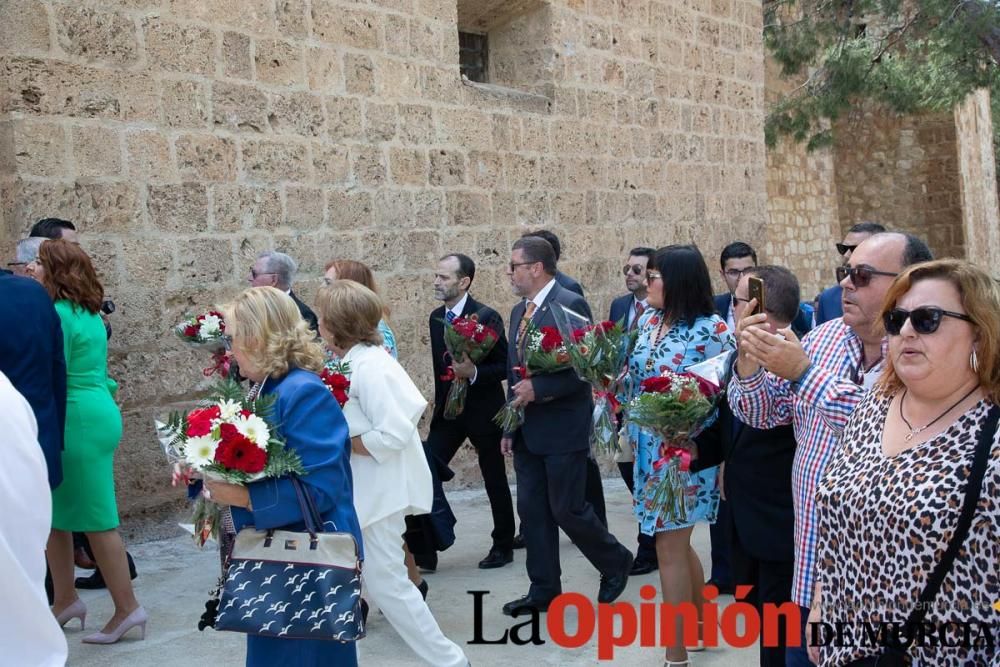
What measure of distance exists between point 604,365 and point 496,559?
213cm

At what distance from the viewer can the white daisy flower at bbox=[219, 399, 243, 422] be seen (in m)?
3.51

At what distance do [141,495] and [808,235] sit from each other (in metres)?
13.0

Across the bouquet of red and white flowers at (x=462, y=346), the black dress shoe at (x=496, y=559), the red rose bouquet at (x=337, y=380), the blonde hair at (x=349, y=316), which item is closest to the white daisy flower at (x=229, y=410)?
the red rose bouquet at (x=337, y=380)

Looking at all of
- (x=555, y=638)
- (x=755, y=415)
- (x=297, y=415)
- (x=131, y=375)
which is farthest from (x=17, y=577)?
(x=131, y=375)

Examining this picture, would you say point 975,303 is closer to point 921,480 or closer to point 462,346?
point 921,480

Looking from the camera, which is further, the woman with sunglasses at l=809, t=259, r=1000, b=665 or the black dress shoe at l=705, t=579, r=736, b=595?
the black dress shoe at l=705, t=579, r=736, b=595

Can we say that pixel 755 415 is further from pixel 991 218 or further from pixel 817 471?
pixel 991 218

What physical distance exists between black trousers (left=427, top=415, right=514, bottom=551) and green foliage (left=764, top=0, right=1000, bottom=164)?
1035 centimetres

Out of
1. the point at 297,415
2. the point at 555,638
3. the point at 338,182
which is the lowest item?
the point at 555,638

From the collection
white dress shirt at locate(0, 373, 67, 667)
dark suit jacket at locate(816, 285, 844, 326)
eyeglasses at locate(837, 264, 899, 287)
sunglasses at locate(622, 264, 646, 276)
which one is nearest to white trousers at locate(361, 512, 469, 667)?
white dress shirt at locate(0, 373, 67, 667)

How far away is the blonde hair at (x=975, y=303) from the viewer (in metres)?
2.70

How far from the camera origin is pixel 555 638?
552cm

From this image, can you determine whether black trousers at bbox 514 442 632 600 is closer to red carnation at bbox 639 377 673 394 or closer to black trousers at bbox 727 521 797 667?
red carnation at bbox 639 377 673 394

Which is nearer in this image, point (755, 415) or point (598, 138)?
point (755, 415)
